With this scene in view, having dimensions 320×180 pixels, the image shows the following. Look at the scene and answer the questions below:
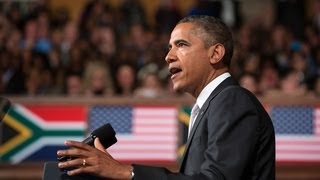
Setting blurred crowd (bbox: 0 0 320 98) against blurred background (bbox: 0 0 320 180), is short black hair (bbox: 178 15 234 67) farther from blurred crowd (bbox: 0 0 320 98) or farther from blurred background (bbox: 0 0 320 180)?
blurred crowd (bbox: 0 0 320 98)

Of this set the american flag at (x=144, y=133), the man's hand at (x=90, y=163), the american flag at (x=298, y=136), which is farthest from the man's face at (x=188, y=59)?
the american flag at (x=298, y=136)

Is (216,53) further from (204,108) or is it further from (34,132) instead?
(34,132)

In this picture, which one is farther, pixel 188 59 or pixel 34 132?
pixel 34 132

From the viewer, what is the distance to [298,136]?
26.1 feet

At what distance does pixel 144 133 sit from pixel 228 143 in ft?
18.2

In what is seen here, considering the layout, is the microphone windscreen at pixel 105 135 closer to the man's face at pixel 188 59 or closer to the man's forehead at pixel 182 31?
the man's face at pixel 188 59

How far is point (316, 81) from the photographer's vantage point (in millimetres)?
9164

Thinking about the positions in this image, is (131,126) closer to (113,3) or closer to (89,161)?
(113,3)

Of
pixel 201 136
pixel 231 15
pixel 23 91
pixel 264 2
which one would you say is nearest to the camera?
pixel 201 136

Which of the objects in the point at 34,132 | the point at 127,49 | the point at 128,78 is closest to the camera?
the point at 34,132

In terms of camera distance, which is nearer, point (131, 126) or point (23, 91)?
point (131, 126)

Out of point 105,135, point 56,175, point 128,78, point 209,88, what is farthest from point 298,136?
point 56,175

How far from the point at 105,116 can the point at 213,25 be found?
5.46 m

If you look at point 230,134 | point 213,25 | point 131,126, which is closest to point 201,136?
point 230,134
